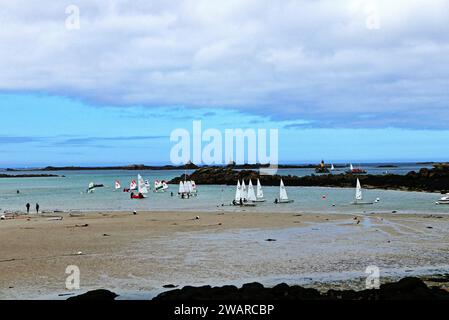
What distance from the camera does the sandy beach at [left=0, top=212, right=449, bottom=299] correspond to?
1792 centimetres

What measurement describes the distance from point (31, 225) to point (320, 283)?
26560 millimetres

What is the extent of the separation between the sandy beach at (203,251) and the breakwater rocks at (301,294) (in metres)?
2.80

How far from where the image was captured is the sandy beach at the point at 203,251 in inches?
706

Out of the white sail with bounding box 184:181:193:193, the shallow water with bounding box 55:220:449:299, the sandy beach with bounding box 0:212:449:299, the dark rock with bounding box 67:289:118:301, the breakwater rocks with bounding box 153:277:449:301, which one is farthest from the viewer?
the white sail with bounding box 184:181:193:193

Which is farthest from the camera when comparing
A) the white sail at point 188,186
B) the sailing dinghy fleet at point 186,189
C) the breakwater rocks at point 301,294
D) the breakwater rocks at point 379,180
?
the breakwater rocks at point 379,180

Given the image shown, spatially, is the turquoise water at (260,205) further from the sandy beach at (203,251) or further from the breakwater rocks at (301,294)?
the breakwater rocks at (301,294)

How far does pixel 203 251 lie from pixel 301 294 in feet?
35.4

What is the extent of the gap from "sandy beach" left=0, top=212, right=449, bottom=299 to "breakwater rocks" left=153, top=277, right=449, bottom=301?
2.80 metres

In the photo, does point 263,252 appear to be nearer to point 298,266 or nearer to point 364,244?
point 298,266

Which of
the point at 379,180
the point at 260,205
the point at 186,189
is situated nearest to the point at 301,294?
the point at 260,205

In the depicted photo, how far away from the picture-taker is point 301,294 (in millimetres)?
13609

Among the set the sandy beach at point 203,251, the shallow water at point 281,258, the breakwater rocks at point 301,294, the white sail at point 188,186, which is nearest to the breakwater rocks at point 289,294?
the breakwater rocks at point 301,294

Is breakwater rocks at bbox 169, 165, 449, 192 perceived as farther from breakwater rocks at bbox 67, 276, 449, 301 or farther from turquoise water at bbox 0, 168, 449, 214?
breakwater rocks at bbox 67, 276, 449, 301

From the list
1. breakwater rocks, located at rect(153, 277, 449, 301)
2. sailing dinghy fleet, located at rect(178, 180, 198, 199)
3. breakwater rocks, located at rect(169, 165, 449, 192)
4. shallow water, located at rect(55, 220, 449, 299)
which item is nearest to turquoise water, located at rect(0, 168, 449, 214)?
sailing dinghy fleet, located at rect(178, 180, 198, 199)
